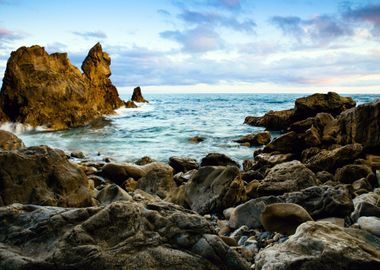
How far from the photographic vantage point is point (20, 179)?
5.45m

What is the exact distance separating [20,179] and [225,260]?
3.72m

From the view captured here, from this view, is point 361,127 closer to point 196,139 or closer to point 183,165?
point 183,165

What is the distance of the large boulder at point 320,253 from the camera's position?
118 inches

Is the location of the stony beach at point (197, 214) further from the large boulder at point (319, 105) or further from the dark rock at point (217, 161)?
the large boulder at point (319, 105)

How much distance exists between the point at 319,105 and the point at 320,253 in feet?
73.7

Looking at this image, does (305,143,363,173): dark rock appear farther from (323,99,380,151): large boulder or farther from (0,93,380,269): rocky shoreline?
(323,99,380,151): large boulder

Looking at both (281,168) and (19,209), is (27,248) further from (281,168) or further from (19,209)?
(281,168)

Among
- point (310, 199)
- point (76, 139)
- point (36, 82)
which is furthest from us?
point (36, 82)

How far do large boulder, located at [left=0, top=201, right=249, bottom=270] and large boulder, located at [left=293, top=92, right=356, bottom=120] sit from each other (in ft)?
72.9

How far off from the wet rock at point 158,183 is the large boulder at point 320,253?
5.97 meters

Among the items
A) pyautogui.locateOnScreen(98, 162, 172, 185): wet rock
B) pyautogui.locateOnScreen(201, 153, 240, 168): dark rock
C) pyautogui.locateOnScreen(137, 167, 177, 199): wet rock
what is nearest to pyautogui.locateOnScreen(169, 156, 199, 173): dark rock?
pyautogui.locateOnScreen(201, 153, 240, 168): dark rock

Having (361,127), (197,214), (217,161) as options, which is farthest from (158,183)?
(361,127)

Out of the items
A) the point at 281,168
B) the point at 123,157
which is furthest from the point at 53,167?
the point at 123,157

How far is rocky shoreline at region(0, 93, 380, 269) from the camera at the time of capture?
2.88m
